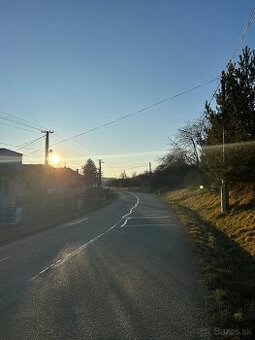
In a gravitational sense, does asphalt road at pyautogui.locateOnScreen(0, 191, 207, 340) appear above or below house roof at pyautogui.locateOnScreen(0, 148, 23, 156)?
below

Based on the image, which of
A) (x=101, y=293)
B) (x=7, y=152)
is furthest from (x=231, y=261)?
(x=7, y=152)

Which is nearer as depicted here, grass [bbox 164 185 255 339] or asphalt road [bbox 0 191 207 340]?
asphalt road [bbox 0 191 207 340]

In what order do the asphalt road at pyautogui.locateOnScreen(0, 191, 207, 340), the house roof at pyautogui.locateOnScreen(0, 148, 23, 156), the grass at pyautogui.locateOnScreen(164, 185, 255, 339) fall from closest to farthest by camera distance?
the asphalt road at pyautogui.locateOnScreen(0, 191, 207, 340), the grass at pyautogui.locateOnScreen(164, 185, 255, 339), the house roof at pyautogui.locateOnScreen(0, 148, 23, 156)

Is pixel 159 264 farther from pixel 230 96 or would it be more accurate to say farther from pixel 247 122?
pixel 230 96

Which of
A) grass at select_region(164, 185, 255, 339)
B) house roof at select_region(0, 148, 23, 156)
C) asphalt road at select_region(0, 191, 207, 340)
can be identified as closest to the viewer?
asphalt road at select_region(0, 191, 207, 340)

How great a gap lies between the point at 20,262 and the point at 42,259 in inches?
24.9

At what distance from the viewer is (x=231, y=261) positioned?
1251 centimetres

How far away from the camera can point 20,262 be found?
12977mm

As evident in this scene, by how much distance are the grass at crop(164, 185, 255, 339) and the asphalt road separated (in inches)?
11.8

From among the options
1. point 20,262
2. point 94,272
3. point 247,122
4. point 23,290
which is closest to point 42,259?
point 20,262

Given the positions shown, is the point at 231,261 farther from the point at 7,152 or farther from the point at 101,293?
the point at 7,152

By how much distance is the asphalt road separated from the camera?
646 centimetres

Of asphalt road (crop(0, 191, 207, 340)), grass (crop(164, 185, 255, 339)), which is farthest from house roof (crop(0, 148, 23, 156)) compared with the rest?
asphalt road (crop(0, 191, 207, 340))

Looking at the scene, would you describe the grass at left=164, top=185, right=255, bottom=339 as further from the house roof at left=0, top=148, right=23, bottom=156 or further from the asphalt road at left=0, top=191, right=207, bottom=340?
the house roof at left=0, top=148, right=23, bottom=156
